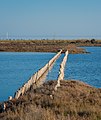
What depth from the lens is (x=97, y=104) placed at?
13469mm

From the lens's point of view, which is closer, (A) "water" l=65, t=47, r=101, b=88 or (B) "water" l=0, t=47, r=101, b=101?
(B) "water" l=0, t=47, r=101, b=101

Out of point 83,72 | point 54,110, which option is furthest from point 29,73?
point 54,110

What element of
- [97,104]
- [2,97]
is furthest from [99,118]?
[2,97]

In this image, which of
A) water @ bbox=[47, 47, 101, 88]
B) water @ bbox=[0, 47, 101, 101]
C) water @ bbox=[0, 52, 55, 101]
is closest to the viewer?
water @ bbox=[0, 52, 55, 101]

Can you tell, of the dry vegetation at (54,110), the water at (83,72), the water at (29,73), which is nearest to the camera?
the dry vegetation at (54,110)

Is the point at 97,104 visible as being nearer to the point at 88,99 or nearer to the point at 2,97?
the point at 88,99

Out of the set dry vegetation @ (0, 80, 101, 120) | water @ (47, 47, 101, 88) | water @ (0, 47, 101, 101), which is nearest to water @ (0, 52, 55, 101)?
water @ (0, 47, 101, 101)

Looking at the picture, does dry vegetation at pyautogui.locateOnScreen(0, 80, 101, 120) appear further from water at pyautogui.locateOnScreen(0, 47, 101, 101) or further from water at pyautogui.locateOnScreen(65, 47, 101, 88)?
water at pyautogui.locateOnScreen(65, 47, 101, 88)

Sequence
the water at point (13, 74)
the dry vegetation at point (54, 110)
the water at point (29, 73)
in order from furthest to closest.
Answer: the water at point (29, 73), the water at point (13, 74), the dry vegetation at point (54, 110)

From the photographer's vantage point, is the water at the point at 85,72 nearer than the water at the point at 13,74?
No

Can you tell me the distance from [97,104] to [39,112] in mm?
3152

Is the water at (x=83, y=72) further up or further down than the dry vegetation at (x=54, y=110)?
further down

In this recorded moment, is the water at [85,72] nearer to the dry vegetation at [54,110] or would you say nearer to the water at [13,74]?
the water at [13,74]

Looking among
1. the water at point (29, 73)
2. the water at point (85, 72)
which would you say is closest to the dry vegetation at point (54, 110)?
the water at point (29, 73)
